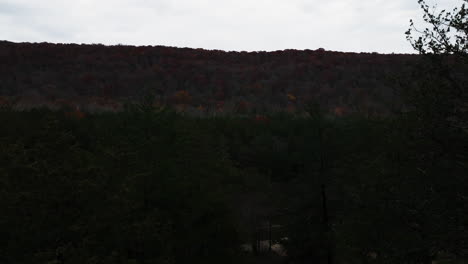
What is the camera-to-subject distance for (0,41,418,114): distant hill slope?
53.2 meters

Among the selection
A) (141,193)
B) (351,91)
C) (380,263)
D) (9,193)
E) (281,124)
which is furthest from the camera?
(351,91)

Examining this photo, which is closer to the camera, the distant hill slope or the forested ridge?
the forested ridge

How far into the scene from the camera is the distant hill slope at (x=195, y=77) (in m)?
53.2

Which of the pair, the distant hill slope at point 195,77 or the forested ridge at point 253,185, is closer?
the forested ridge at point 253,185

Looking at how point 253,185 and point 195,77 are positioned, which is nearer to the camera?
point 253,185

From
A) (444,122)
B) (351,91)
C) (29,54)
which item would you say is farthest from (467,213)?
(29,54)

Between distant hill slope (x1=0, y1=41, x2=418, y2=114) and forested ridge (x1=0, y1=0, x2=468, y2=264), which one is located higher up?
distant hill slope (x1=0, y1=41, x2=418, y2=114)

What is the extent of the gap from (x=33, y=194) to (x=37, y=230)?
0.72m

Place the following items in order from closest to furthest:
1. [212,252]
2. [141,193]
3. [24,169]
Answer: [24,169] < [141,193] < [212,252]

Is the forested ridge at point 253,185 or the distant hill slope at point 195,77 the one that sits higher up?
the distant hill slope at point 195,77

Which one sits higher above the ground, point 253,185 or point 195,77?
point 195,77

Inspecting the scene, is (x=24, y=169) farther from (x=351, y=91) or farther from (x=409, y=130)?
(x=351, y=91)

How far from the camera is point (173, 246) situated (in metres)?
15.3

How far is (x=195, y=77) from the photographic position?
61281 millimetres
